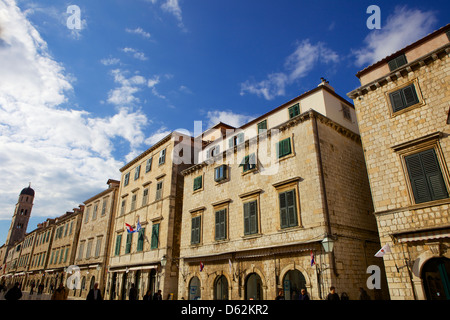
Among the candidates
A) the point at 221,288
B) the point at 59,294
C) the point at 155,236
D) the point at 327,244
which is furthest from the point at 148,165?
the point at 327,244

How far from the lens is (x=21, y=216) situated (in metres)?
80.1

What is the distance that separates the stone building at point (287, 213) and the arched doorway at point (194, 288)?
A: 6 cm

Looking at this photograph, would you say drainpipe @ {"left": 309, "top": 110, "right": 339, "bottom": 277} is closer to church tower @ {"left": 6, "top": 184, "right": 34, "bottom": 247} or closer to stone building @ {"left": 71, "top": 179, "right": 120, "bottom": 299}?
stone building @ {"left": 71, "top": 179, "right": 120, "bottom": 299}

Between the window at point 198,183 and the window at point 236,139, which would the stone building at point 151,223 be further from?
the window at point 236,139

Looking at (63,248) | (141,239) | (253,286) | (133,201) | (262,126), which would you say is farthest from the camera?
(63,248)

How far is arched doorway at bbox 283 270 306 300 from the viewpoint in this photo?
13.1m

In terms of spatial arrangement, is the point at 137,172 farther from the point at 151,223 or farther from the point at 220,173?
the point at 220,173

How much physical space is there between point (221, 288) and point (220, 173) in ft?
22.2

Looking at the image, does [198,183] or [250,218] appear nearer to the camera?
[250,218]

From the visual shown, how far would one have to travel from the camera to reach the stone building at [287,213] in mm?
12828

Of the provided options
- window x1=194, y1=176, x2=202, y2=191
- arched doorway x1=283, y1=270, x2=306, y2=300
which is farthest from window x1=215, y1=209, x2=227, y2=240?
arched doorway x1=283, y1=270, x2=306, y2=300

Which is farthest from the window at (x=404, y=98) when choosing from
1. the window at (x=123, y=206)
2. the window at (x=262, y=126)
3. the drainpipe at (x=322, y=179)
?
the window at (x=123, y=206)

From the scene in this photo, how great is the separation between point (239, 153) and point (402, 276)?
34.6ft

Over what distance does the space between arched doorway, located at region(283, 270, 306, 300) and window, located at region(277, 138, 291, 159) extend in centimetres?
578
